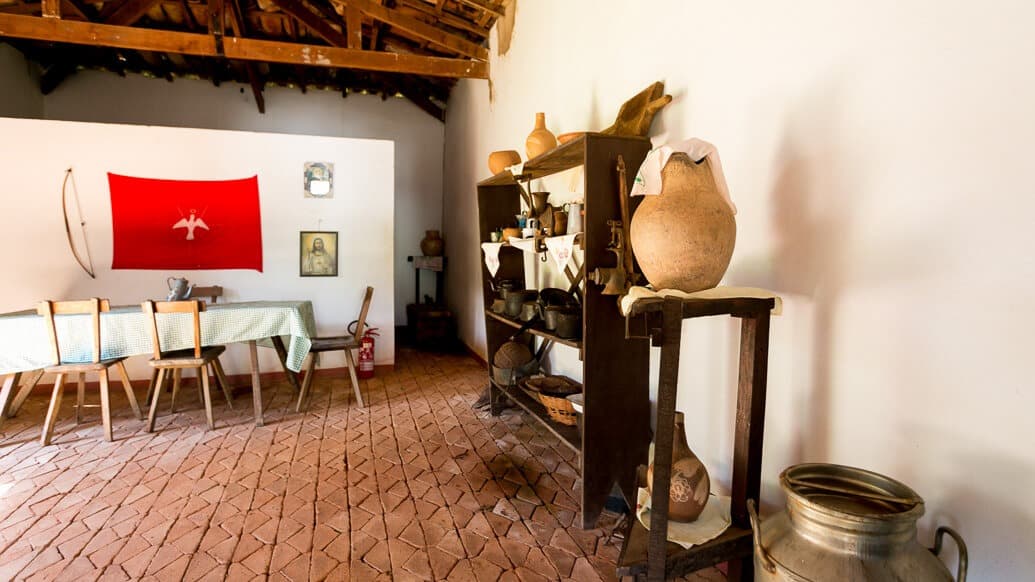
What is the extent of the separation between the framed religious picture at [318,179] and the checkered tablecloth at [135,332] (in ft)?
4.84

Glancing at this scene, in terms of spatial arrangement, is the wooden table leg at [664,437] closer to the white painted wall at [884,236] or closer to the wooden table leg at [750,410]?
the wooden table leg at [750,410]

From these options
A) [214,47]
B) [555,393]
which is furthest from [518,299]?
[214,47]

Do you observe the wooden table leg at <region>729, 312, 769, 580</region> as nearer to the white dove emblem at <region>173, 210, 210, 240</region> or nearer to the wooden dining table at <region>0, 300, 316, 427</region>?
the wooden dining table at <region>0, 300, 316, 427</region>

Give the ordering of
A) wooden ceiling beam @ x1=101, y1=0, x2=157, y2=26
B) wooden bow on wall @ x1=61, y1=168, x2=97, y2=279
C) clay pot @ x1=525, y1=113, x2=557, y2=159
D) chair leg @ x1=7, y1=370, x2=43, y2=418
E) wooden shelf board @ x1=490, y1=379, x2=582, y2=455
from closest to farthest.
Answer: wooden shelf board @ x1=490, y1=379, x2=582, y2=455 → clay pot @ x1=525, y1=113, x2=557, y2=159 → chair leg @ x1=7, y1=370, x2=43, y2=418 → wooden bow on wall @ x1=61, y1=168, x2=97, y2=279 → wooden ceiling beam @ x1=101, y1=0, x2=157, y2=26

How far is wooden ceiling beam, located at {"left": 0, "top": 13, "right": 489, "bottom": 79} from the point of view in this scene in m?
4.43

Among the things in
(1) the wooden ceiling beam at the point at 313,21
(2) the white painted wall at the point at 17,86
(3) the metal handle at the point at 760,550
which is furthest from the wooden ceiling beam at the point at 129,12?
(3) the metal handle at the point at 760,550

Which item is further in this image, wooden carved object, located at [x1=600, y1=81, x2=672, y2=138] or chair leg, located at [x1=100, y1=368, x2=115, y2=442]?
chair leg, located at [x1=100, y1=368, x2=115, y2=442]

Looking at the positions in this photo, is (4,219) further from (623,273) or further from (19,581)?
(623,273)

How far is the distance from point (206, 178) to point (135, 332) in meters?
1.90

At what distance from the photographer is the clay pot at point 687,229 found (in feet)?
4.87

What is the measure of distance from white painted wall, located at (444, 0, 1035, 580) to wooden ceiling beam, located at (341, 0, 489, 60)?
147 inches

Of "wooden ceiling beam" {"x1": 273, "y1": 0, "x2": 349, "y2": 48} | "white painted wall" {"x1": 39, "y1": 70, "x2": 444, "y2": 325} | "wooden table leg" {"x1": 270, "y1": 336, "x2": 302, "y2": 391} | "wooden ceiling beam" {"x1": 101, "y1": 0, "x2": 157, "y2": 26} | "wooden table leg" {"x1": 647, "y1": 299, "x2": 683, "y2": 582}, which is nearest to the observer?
"wooden table leg" {"x1": 647, "y1": 299, "x2": 683, "y2": 582}

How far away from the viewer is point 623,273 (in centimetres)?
208

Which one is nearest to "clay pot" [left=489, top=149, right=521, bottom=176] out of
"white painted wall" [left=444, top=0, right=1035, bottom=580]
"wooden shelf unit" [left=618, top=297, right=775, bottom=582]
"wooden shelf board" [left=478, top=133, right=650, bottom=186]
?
"wooden shelf board" [left=478, top=133, right=650, bottom=186]
